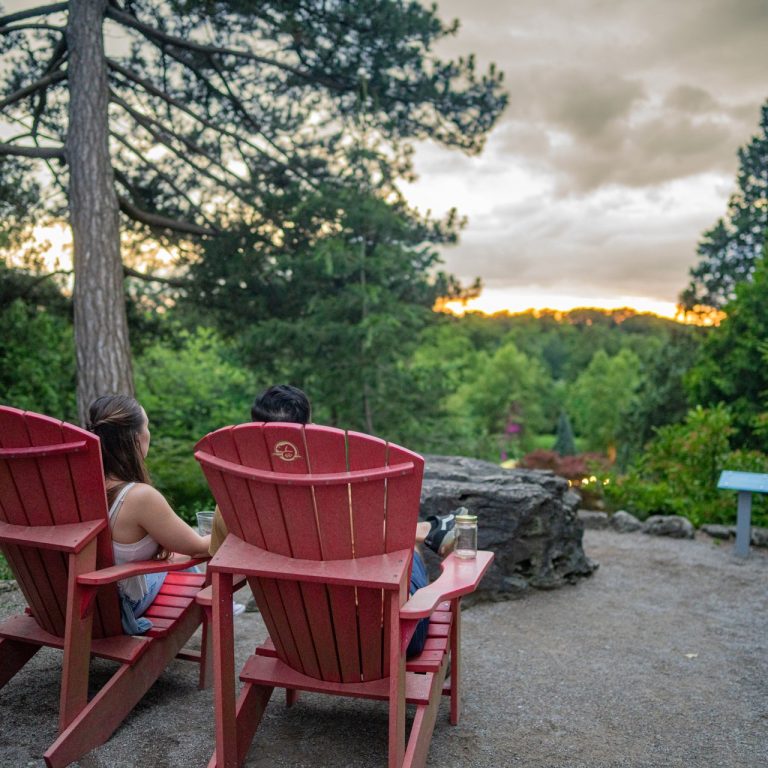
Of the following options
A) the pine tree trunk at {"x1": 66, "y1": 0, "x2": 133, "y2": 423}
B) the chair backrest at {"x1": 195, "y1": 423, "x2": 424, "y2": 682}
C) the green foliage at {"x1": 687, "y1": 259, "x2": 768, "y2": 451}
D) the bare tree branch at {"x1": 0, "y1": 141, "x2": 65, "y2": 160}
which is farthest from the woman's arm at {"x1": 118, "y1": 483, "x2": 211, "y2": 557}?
the green foliage at {"x1": 687, "y1": 259, "x2": 768, "y2": 451}

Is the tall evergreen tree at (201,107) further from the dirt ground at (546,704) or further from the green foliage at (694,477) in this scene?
the green foliage at (694,477)

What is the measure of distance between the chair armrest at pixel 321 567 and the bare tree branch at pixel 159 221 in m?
7.25

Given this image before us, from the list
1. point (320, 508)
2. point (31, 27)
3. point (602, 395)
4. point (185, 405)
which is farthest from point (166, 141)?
point (602, 395)

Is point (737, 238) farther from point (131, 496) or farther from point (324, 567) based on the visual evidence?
point (324, 567)

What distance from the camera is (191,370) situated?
17.0 meters

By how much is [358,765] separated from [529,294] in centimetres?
6182

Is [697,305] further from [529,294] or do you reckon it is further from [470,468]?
[529,294]

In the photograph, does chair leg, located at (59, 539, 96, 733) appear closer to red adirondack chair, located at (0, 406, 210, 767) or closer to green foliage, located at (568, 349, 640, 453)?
red adirondack chair, located at (0, 406, 210, 767)

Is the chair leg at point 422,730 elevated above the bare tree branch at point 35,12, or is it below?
below

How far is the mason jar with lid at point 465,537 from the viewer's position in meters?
2.70

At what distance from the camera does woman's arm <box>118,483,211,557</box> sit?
2703 mm

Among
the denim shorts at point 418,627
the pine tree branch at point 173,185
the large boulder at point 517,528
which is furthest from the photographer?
the pine tree branch at point 173,185

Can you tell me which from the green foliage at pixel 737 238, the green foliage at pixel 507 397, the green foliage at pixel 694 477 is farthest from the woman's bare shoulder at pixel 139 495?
the green foliage at pixel 507 397

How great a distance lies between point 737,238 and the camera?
70.5 feet
